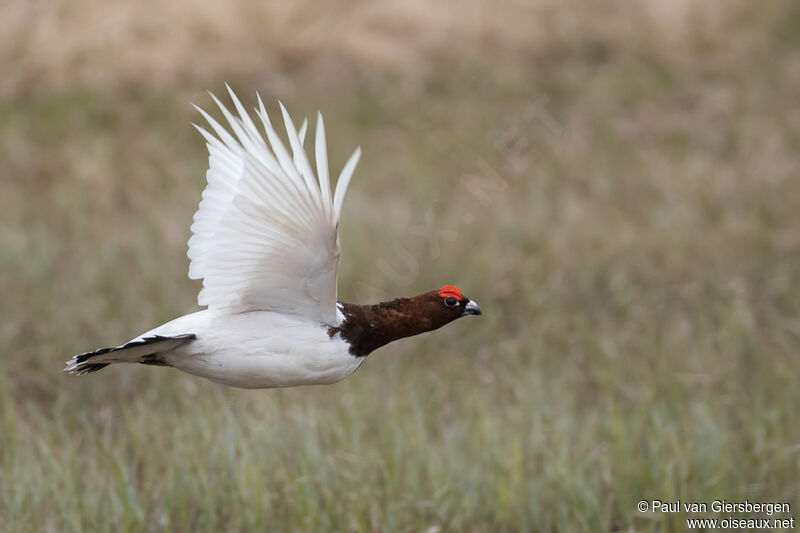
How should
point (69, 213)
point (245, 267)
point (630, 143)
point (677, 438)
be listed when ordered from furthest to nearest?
point (630, 143)
point (69, 213)
point (677, 438)
point (245, 267)

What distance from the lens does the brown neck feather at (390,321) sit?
9.82ft

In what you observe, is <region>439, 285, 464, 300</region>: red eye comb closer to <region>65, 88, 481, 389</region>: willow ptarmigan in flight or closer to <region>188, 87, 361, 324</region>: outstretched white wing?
<region>65, 88, 481, 389</region>: willow ptarmigan in flight

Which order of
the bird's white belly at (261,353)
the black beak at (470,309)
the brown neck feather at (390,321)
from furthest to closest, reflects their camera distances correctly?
the black beak at (470,309) < the brown neck feather at (390,321) < the bird's white belly at (261,353)

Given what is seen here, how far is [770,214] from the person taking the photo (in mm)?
9656

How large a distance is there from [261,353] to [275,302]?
24cm

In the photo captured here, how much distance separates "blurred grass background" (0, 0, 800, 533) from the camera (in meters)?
5.21

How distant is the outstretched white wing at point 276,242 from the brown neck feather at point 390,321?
0.07 metres

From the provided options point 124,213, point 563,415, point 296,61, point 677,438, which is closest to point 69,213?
point 124,213

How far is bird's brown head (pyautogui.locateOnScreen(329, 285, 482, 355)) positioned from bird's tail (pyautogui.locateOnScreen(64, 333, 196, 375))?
433 mm

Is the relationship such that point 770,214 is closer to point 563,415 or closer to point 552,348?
point 552,348

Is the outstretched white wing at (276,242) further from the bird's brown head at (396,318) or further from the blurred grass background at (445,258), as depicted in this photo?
the blurred grass background at (445,258)

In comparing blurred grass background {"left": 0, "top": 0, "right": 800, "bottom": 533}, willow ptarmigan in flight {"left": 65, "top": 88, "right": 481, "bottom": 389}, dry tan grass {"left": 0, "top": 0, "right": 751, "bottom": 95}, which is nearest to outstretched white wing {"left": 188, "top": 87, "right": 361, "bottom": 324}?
willow ptarmigan in flight {"left": 65, "top": 88, "right": 481, "bottom": 389}

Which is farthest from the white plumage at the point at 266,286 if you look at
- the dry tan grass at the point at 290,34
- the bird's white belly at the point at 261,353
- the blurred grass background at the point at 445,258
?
the dry tan grass at the point at 290,34

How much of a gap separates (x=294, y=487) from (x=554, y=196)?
5840 millimetres
